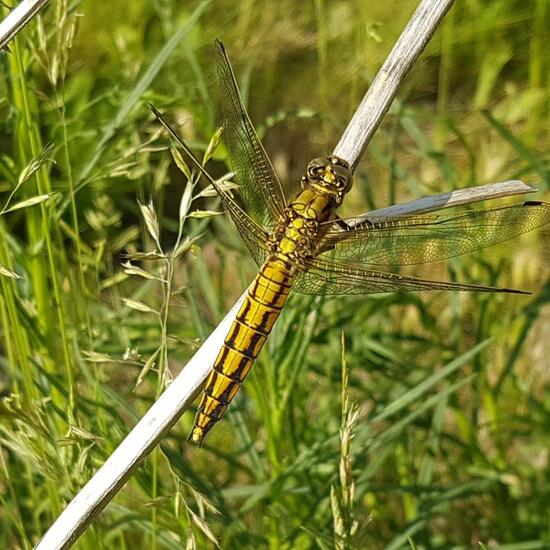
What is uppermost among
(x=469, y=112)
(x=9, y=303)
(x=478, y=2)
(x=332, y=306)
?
(x=478, y=2)

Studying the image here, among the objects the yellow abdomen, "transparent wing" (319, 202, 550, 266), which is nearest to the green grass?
the yellow abdomen

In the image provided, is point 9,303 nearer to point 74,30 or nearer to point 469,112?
point 74,30

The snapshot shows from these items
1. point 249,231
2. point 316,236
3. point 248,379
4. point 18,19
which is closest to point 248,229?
point 249,231

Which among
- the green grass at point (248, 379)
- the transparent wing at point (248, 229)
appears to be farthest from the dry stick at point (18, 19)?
the transparent wing at point (248, 229)

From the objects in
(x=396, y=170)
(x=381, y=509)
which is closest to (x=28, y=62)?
(x=396, y=170)

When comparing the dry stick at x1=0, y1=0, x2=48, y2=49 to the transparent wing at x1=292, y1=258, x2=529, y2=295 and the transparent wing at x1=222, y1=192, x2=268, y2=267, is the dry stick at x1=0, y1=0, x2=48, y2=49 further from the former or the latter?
the transparent wing at x1=292, y1=258, x2=529, y2=295

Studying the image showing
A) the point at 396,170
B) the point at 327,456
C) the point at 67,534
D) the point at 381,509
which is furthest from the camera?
the point at 396,170
